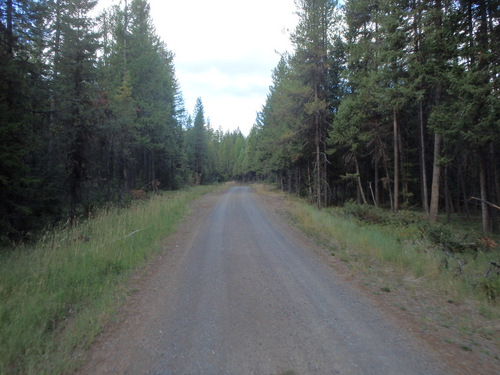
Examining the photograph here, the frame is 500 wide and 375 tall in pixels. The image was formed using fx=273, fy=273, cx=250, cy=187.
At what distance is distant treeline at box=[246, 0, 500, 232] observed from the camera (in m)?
10.8

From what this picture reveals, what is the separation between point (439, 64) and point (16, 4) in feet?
56.4

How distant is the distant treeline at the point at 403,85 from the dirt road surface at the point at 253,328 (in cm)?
721

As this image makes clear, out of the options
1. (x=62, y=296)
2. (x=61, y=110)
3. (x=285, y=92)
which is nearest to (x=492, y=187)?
(x=285, y=92)

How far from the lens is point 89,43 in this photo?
1220 centimetres

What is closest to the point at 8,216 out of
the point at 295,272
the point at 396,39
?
the point at 295,272

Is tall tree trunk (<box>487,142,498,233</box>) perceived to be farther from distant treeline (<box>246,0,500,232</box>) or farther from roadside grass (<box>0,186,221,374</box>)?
roadside grass (<box>0,186,221,374</box>)

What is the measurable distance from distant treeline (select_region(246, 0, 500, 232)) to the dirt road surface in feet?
23.7

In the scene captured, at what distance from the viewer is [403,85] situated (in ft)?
49.1

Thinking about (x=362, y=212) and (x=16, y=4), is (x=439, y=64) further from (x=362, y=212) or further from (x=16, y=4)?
(x=16, y=4)

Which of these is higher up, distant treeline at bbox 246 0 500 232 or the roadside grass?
distant treeline at bbox 246 0 500 232

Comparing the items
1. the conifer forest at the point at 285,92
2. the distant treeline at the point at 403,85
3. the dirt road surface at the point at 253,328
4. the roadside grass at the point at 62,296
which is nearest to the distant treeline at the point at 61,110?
the conifer forest at the point at 285,92

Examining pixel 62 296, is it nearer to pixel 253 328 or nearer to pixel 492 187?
pixel 253 328

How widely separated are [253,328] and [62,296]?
3.30 m

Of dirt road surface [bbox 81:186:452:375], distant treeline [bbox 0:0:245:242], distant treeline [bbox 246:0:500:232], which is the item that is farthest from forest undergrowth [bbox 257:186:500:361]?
distant treeline [bbox 0:0:245:242]
